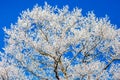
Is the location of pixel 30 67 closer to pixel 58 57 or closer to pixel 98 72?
pixel 58 57

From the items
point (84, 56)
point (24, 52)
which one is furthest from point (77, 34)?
point (24, 52)

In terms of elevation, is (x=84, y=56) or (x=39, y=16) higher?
(x=39, y=16)

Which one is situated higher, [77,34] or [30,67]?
[77,34]

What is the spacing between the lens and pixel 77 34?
27.4 m

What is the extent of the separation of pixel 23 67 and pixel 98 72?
524 cm

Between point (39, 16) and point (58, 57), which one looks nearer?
point (58, 57)

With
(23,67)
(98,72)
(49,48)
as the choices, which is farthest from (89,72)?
(23,67)

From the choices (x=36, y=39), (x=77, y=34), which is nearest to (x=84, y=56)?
(x=77, y=34)

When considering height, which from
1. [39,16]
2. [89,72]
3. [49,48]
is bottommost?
[89,72]

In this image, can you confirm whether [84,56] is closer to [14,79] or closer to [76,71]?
[76,71]

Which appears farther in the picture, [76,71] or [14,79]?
[14,79]

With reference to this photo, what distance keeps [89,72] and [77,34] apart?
3.06 meters

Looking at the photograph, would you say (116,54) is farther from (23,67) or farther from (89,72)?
(23,67)

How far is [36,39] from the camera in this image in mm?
27562
